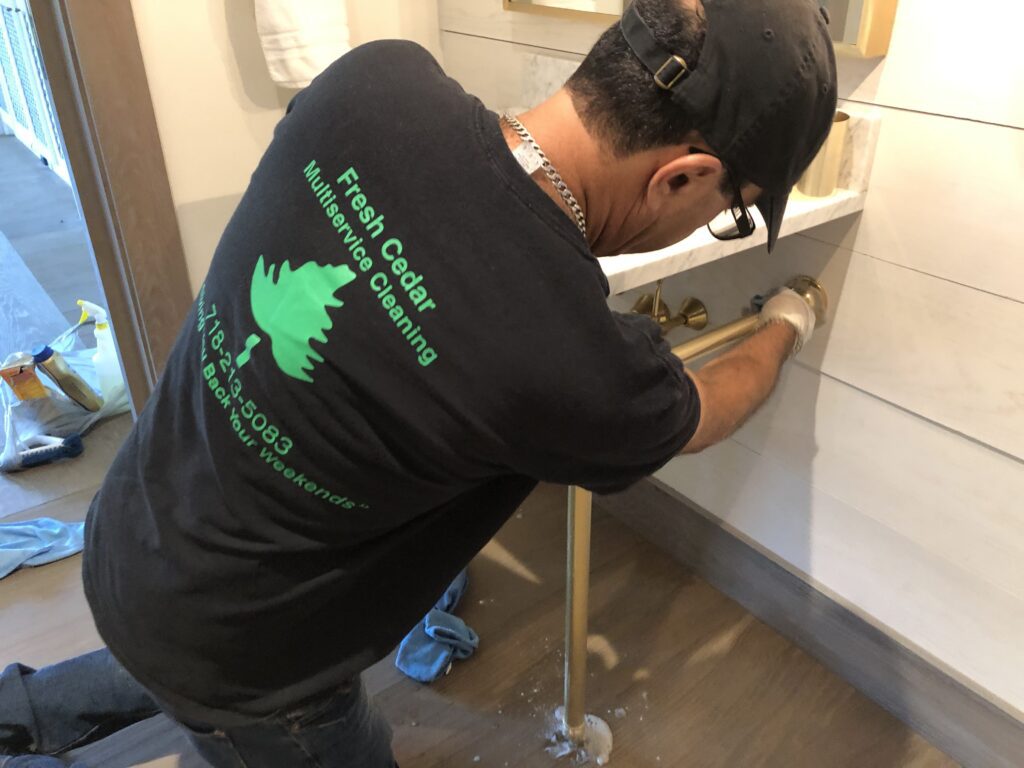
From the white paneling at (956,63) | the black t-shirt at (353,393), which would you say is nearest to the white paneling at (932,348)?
the white paneling at (956,63)

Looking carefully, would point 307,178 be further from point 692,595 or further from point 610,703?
point 692,595

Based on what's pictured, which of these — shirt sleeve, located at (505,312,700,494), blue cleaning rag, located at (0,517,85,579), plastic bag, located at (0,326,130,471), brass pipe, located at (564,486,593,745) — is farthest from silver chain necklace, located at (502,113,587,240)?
plastic bag, located at (0,326,130,471)

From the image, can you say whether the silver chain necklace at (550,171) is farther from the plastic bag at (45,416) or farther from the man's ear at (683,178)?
the plastic bag at (45,416)

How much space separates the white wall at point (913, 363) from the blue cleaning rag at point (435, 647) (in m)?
0.55

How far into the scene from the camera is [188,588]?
76cm

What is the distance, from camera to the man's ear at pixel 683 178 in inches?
26.8

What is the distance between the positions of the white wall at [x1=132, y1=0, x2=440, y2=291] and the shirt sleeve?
1019 millimetres

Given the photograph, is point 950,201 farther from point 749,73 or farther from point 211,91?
point 211,91

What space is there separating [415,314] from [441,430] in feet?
0.31

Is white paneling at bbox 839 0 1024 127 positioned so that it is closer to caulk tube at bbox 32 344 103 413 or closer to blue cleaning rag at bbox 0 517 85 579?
blue cleaning rag at bbox 0 517 85 579

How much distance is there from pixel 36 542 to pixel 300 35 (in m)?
1.20

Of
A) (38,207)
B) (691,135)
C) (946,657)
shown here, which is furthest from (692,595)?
(38,207)

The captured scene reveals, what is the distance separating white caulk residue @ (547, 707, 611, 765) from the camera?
4.23ft

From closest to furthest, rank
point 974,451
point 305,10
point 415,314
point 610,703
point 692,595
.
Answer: point 415,314 < point 974,451 < point 305,10 < point 610,703 < point 692,595
